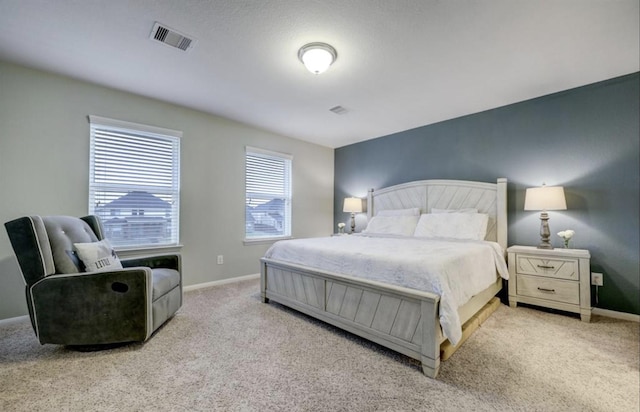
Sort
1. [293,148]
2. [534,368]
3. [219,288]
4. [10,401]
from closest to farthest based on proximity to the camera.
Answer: [10,401], [534,368], [219,288], [293,148]

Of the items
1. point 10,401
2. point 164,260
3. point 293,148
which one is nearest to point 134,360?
point 10,401

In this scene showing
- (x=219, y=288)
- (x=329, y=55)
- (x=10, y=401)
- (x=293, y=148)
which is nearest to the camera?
(x=10, y=401)

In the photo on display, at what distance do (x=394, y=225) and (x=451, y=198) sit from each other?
Answer: 87 cm

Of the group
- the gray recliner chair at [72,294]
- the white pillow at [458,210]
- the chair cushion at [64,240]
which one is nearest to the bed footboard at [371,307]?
the gray recliner chair at [72,294]

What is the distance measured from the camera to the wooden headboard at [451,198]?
10.9 feet

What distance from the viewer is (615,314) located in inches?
107

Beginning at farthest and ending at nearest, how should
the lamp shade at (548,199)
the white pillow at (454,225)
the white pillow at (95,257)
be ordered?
the white pillow at (454,225) < the lamp shade at (548,199) < the white pillow at (95,257)

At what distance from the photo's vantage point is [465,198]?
3.69 m

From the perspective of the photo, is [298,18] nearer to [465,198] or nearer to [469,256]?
[469,256]

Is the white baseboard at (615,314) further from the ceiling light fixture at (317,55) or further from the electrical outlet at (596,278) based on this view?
the ceiling light fixture at (317,55)

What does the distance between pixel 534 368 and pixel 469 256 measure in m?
0.84

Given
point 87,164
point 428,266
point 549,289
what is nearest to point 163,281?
point 87,164

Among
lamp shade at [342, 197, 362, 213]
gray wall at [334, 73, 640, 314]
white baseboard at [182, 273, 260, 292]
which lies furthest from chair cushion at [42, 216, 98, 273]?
gray wall at [334, 73, 640, 314]

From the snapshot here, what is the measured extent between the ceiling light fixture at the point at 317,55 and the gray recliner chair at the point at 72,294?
215 cm
